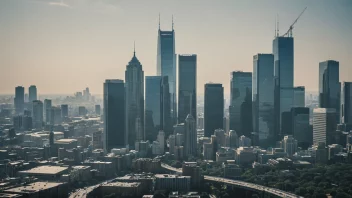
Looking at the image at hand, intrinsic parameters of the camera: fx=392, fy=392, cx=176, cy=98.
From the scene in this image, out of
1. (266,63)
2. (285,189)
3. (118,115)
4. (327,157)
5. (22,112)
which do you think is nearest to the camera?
(285,189)

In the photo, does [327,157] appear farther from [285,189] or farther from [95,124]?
[95,124]

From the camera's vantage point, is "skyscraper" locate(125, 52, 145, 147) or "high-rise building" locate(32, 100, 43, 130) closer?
"skyscraper" locate(125, 52, 145, 147)

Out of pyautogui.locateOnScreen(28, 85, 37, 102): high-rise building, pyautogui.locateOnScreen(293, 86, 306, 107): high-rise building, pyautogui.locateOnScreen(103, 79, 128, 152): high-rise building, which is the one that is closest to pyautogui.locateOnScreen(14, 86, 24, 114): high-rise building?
pyautogui.locateOnScreen(28, 85, 37, 102): high-rise building

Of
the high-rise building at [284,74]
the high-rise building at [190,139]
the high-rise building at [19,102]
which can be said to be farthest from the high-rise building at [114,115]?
the high-rise building at [19,102]

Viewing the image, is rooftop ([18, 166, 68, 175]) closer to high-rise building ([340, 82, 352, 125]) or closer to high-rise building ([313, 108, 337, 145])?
high-rise building ([313, 108, 337, 145])

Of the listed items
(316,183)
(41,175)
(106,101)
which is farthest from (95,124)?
(316,183)

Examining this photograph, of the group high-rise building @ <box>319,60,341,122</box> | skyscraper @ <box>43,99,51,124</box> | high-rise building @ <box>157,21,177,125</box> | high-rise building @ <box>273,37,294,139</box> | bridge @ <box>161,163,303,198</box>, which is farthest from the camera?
skyscraper @ <box>43,99,51,124</box>
